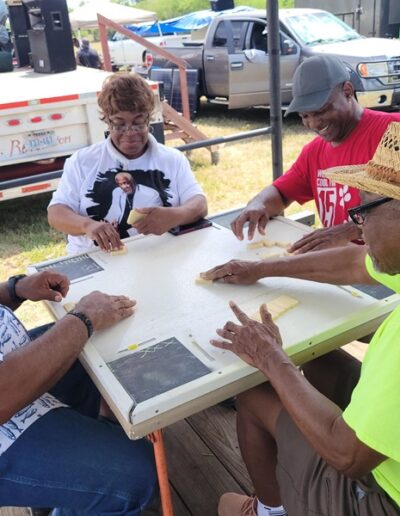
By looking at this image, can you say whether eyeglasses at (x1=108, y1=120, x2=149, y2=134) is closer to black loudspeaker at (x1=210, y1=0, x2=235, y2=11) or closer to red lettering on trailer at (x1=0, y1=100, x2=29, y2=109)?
red lettering on trailer at (x1=0, y1=100, x2=29, y2=109)

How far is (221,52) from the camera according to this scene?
862cm

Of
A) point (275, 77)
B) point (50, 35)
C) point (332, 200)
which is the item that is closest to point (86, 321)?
point (332, 200)

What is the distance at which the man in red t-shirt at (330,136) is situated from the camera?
226 centimetres

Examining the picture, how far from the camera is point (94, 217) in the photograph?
2.47 meters

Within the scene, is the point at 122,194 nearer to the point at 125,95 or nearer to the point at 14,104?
the point at 125,95

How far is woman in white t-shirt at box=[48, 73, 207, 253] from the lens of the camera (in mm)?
2336

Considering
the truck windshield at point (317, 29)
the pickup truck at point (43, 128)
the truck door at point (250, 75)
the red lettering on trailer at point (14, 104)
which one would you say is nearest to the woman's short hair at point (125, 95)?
the pickup truck at point (43, 128)

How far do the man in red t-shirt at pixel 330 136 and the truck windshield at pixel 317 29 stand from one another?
6.25 m

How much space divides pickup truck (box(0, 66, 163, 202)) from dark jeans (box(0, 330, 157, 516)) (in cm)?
314

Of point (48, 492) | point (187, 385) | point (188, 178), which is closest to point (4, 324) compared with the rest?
Answer: point (48, 492)

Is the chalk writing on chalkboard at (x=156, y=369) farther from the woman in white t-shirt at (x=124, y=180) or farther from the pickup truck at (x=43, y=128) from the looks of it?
the pickup truck at (x=43, y=128)

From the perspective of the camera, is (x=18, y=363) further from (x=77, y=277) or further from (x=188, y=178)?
(x=188, y=178)

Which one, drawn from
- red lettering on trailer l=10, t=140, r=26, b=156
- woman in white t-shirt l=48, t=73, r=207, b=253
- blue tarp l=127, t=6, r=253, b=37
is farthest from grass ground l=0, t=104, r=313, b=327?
blue tarp l=127, t=6, r=253, b=37

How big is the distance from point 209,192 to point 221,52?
3.95 meters
